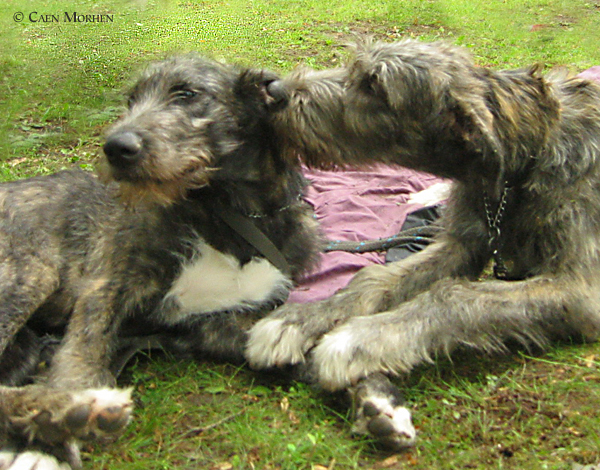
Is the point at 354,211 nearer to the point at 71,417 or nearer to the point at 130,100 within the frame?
the point at 130,100

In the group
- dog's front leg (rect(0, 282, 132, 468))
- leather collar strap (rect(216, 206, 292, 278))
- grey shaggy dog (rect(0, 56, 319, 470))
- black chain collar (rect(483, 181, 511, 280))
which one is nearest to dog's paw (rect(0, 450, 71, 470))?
dog's front leg (rect(0, 282, 132, 468))

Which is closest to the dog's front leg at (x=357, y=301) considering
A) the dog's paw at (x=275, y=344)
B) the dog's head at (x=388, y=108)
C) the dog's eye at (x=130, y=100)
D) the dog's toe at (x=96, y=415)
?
the dog's paw at (x=275, y=344)

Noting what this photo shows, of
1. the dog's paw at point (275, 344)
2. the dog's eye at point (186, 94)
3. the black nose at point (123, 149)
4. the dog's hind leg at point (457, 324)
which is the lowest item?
the dog's paw at point (275, 344)

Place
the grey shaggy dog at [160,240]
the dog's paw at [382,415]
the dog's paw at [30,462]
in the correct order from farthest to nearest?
1. the grey shaggy dog at [160,240]
2. the dog's paw at [382,415]
3. the dog's paw at [30,462]

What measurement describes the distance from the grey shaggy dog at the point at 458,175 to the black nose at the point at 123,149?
0.83 meters

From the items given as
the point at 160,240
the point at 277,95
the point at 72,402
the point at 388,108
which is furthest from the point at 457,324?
the point at 72,402

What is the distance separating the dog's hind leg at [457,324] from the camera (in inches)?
133

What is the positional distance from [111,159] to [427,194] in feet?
10.6

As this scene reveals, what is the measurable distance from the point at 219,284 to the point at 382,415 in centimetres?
140

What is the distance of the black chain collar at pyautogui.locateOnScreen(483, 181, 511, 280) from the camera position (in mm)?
3893

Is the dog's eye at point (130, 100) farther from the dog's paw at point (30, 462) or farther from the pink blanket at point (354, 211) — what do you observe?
the dog's paw at point (30, 462)

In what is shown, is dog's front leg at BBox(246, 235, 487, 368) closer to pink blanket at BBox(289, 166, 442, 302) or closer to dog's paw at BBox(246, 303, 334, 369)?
dog's paw at BBox(246, 303, 334, 369)

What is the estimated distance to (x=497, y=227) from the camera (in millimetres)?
3982

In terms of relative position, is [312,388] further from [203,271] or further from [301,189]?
[301,189]
